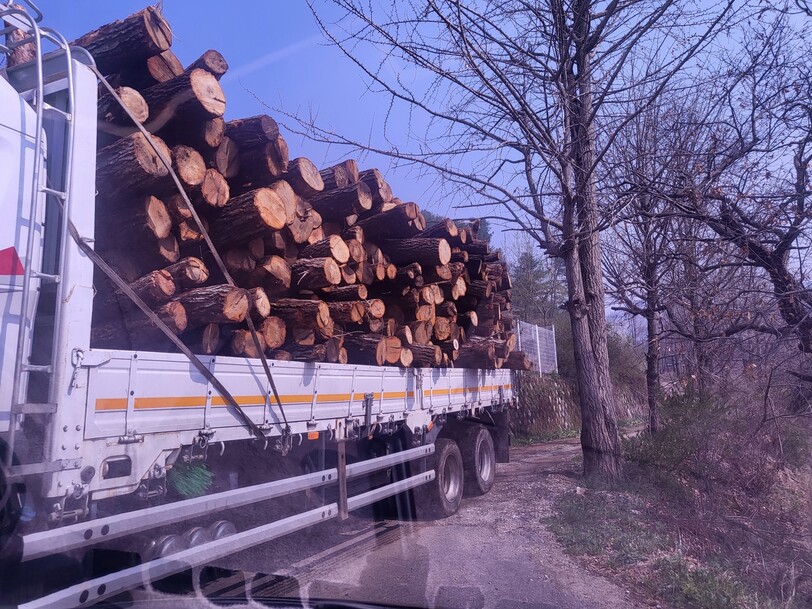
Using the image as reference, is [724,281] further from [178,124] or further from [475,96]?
[178,124]

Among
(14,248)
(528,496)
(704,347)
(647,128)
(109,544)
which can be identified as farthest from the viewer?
(647,128)

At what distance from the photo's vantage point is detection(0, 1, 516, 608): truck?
3475 mm

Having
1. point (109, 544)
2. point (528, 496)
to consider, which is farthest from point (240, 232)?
point (528, 496)

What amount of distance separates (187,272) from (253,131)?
1377 mm

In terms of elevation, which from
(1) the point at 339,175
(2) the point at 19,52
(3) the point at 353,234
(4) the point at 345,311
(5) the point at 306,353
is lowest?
(5) the point at 306,353

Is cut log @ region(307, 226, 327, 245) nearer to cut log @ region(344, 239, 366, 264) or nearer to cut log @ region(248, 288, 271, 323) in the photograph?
cut log @ region(344, 239, 366, 264)

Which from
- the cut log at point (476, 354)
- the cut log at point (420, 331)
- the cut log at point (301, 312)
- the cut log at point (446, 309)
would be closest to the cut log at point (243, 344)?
the cut log at point (301, 312)

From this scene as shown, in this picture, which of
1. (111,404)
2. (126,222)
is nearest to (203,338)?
(126,222)

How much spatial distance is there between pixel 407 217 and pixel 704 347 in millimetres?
5461

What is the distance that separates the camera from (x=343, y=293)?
6.93 m

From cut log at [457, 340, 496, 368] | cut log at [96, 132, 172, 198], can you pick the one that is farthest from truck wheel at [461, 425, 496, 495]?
cut log at [96, 132, 172, 198]

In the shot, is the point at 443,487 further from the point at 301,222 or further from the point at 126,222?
the point at 126,222

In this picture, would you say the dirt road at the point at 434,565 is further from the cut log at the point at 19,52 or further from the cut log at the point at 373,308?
the cut log at the point at 19,52

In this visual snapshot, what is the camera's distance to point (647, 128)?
12031 mm
